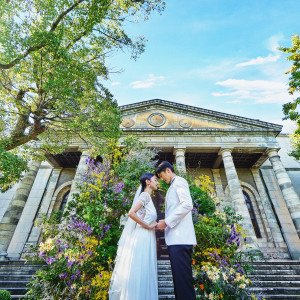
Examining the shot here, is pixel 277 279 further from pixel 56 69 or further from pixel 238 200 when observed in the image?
pixel 56 69

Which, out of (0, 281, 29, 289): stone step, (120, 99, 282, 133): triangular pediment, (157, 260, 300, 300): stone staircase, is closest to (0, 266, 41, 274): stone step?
(0, 281, 29, 289): stone step

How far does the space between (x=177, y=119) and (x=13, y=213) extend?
11534mm

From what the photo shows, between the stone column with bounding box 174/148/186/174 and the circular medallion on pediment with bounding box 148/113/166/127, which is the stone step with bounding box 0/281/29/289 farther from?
the circular medallion on pediment with bounding box 148/113/166/127

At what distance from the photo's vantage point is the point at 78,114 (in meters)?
7.05

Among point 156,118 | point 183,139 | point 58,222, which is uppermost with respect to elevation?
point 156,118

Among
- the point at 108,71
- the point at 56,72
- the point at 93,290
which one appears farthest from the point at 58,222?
→ the point at 108,71

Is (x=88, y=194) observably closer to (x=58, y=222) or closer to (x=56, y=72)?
(x=58, y=222)

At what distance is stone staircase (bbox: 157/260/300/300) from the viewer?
15.5 ft

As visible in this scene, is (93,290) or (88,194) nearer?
(93,290)

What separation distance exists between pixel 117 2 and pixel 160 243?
41.5ft

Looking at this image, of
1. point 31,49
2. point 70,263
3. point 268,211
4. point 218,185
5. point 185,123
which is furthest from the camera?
point 218,185

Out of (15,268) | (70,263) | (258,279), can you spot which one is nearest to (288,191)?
(258,279)

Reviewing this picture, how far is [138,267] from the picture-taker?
96.0 inches

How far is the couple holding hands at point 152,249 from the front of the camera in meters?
2.16
